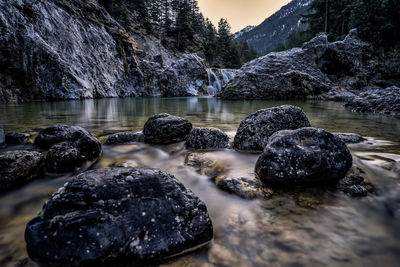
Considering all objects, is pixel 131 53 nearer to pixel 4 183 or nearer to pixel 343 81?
pixel 343 81

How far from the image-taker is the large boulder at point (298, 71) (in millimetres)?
17594

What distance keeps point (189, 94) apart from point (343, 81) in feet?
60.4

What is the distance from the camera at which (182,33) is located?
45.1m

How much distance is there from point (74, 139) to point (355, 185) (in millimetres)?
3843

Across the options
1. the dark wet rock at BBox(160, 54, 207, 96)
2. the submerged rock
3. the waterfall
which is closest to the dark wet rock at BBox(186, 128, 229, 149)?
the submerged rock

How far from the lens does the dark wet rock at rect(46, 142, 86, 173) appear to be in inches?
102

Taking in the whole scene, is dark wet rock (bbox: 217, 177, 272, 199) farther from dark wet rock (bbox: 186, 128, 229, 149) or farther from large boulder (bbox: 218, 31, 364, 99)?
large boulder (bbox: 218, 31, 364, 99)

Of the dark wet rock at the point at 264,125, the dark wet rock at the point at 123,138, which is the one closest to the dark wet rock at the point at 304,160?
the dark wet rock at the point at 264,125

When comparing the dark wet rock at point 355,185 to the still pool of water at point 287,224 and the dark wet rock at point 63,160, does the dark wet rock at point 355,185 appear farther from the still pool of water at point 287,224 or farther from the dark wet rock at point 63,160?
the dark wet rock at point 63,160

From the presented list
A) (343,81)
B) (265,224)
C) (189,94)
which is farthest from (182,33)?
(265,224)

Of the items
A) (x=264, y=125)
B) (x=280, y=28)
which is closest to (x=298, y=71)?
(x=264, y=125)

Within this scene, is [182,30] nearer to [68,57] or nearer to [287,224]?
[68,57]

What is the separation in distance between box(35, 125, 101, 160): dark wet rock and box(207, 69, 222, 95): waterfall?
96.7 ft

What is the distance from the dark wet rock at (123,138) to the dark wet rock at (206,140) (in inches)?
42.5
